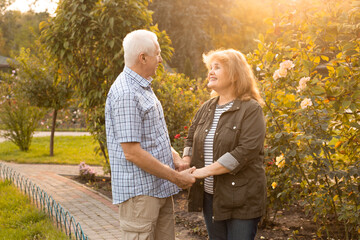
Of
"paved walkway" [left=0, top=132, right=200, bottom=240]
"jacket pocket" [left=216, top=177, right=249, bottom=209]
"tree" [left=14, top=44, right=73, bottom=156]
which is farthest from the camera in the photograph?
"tree" [left=14, top=44, right=73, bottom=156]

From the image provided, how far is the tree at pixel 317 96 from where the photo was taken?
3279 mm

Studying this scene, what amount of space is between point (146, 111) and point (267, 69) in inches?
59.6

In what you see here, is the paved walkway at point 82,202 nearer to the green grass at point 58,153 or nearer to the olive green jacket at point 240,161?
the green grass at point 58,153

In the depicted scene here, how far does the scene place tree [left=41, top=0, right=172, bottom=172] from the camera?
21.5 feet

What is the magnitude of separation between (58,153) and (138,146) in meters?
10.7

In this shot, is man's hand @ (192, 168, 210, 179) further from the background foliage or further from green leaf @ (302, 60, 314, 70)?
green leaf @ (302, 60, 314, 70)

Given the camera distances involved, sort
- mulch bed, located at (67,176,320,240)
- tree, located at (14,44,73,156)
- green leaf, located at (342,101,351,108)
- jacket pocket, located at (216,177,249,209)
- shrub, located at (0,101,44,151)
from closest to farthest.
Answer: jacket pocket, located at (216,177,249,209) → green leaf, located at (342,101,351,108) → mulch bed, located at (67,176,320,240) → tree, located at (14,44,73,156) → shrub, located at (0,101,44,151)

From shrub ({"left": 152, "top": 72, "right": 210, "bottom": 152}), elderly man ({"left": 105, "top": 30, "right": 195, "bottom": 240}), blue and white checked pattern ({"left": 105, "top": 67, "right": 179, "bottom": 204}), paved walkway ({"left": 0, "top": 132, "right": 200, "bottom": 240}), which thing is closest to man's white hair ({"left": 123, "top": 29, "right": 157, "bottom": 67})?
elderly man ({"left": 105, "top": 30, "right": 195, "bottom": 240})

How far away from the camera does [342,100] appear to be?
3.33 m

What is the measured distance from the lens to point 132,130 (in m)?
2.54

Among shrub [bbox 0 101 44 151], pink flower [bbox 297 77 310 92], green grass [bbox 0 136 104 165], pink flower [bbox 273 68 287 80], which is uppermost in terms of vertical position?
pink flower [bbox 273 68 287 80]

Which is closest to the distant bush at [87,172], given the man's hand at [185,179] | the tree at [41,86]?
the tree at [41,86]

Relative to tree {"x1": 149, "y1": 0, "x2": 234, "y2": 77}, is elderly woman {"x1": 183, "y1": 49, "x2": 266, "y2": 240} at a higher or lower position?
lower

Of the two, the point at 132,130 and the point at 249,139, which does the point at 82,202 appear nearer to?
the point at 132,130
